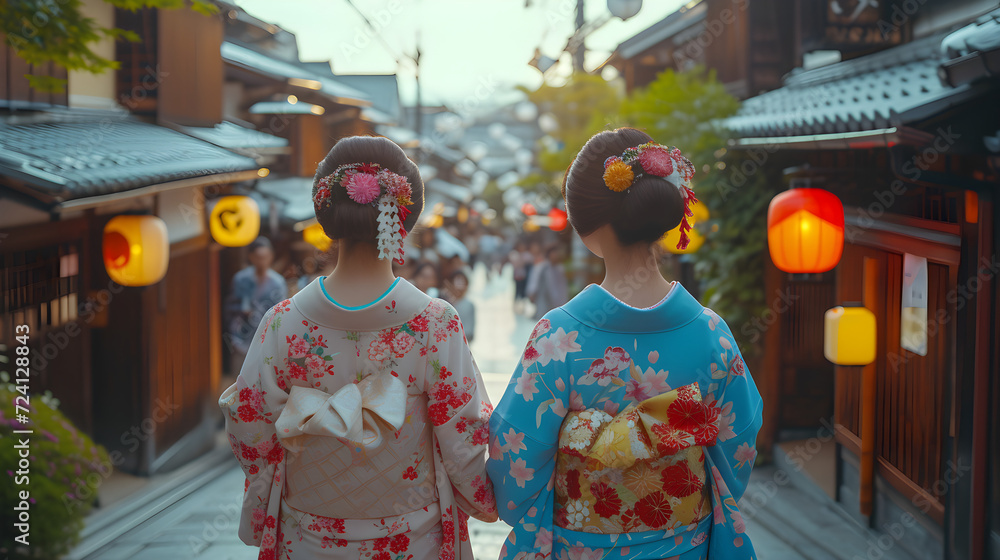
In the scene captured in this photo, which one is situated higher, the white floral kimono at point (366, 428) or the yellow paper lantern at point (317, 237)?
the yellow paper lantern at point (317, 237)

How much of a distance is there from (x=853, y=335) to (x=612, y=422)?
3778 millimetres

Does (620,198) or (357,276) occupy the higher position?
(620,198)

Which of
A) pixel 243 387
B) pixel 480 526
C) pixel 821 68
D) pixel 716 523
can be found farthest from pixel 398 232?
pixel 821 68

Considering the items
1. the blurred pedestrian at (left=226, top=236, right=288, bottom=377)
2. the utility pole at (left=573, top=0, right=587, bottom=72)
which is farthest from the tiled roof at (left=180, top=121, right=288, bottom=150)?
the utility pole at (left=573, top=0, right=587, bottom=72)

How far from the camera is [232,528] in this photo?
22.8ft

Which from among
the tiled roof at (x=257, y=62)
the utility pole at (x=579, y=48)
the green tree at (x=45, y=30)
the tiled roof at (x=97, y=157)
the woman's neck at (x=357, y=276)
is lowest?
the woman's neck at (x=357, y=276)

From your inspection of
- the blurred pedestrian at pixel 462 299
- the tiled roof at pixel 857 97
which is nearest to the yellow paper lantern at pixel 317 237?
the blurred pedestrian at pixel 462 299

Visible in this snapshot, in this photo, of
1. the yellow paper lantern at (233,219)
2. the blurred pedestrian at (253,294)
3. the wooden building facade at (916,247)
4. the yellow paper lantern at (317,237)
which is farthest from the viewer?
the yellow paper lantern at (317,237)

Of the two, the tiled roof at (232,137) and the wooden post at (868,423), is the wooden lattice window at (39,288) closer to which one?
the tiled roof at (232,137)

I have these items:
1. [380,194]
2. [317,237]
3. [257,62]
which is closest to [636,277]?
[380,194]

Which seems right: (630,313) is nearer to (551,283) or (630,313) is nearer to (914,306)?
(914,306)

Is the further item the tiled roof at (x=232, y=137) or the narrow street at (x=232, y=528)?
the tiled roof at (x=232, y=137)

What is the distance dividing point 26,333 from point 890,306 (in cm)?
725

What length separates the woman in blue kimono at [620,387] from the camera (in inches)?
111
